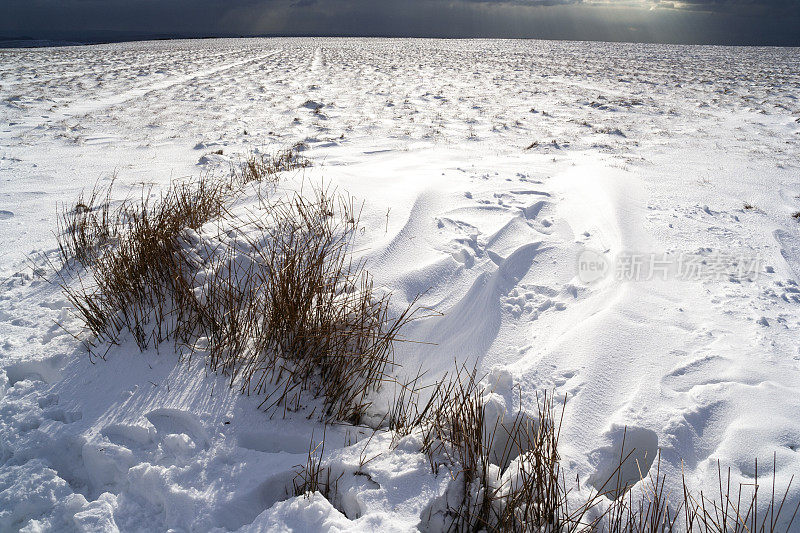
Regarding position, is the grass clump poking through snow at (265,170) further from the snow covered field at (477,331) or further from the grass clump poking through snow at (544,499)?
the grass clump poking through snow at (544,499)

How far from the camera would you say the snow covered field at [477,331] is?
1654mm

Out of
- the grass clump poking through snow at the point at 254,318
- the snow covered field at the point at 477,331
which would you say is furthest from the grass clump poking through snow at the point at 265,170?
the grass clump poking through snow at the point at 254,318

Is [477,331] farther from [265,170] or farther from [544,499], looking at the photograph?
[265,170]

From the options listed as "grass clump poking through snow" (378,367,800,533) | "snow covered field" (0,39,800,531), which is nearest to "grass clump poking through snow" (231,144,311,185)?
"snow covered field" (0,39,800,531)

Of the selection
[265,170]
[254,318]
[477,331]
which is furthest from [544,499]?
[265,170]

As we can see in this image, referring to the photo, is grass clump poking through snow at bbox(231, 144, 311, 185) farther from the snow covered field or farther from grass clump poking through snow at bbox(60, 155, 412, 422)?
grass clump poking through snow at bbox(60, 155, 412, 422)

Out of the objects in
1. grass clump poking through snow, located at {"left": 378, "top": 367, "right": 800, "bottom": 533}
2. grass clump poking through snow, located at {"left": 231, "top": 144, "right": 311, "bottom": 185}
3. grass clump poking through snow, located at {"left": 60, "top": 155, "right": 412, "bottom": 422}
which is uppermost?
grass clump poking through snow, located at {"left": 231, "top": 144, "right": 311, "bottom": 185}

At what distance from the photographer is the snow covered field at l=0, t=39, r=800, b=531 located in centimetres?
165

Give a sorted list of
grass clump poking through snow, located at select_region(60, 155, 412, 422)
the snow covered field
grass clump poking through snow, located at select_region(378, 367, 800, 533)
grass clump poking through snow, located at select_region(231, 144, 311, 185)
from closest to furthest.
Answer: grass clump poking through snow, located at select_region(378, 367, 800, 533) → the snow covered field → grass clump poking through snow, located at select_region(60, 155, 412, 422) → grass clump poking through snow, located at select_region(231, 144, 311, 185)

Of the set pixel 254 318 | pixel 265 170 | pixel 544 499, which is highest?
pixel 265 170

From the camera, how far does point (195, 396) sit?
2004 mm

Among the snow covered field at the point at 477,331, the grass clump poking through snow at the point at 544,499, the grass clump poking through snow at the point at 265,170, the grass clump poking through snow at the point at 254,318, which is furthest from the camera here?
the grass clump poking through snow at the point at 265,170

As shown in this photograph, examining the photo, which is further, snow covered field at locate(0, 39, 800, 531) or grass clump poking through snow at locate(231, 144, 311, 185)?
grass clump poking through snow at locate(231, 144, 311, 185)

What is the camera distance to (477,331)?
2525mm
